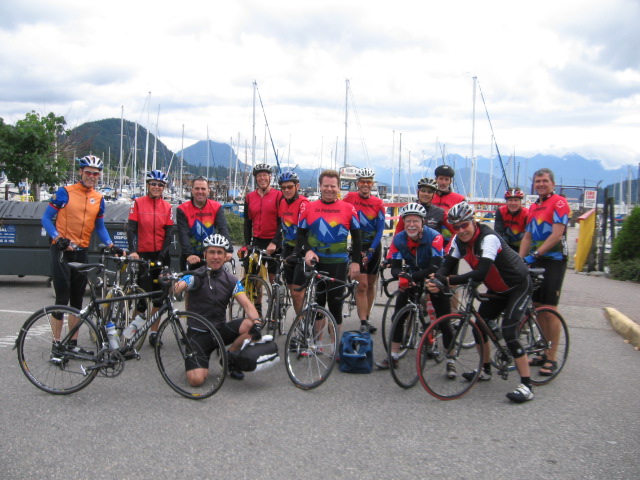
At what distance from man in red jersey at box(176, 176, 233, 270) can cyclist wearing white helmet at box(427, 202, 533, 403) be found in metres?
2.91

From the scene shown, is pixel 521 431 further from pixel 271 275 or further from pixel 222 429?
pixel 271 275

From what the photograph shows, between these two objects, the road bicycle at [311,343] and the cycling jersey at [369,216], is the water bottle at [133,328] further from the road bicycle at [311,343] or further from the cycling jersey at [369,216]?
the cycling jersey at [369,216]

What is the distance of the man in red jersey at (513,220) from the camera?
24.7ft

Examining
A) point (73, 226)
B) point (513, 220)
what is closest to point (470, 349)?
point (513, 220)

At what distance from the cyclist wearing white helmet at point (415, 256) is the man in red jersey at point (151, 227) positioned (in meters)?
2.88

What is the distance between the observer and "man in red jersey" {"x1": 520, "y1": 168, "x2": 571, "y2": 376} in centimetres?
580

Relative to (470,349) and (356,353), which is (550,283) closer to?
(470,349)

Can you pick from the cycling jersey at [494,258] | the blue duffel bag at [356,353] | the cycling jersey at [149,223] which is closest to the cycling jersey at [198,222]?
the cycling jersey at [149,223]

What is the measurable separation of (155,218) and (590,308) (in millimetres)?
7419

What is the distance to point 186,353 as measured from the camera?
16.9 ft

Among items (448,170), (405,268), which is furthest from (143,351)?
(448,170)

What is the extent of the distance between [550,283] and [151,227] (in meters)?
4.74

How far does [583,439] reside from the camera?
4.29m

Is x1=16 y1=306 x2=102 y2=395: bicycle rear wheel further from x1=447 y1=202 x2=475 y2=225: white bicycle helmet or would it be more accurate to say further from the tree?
the tree
